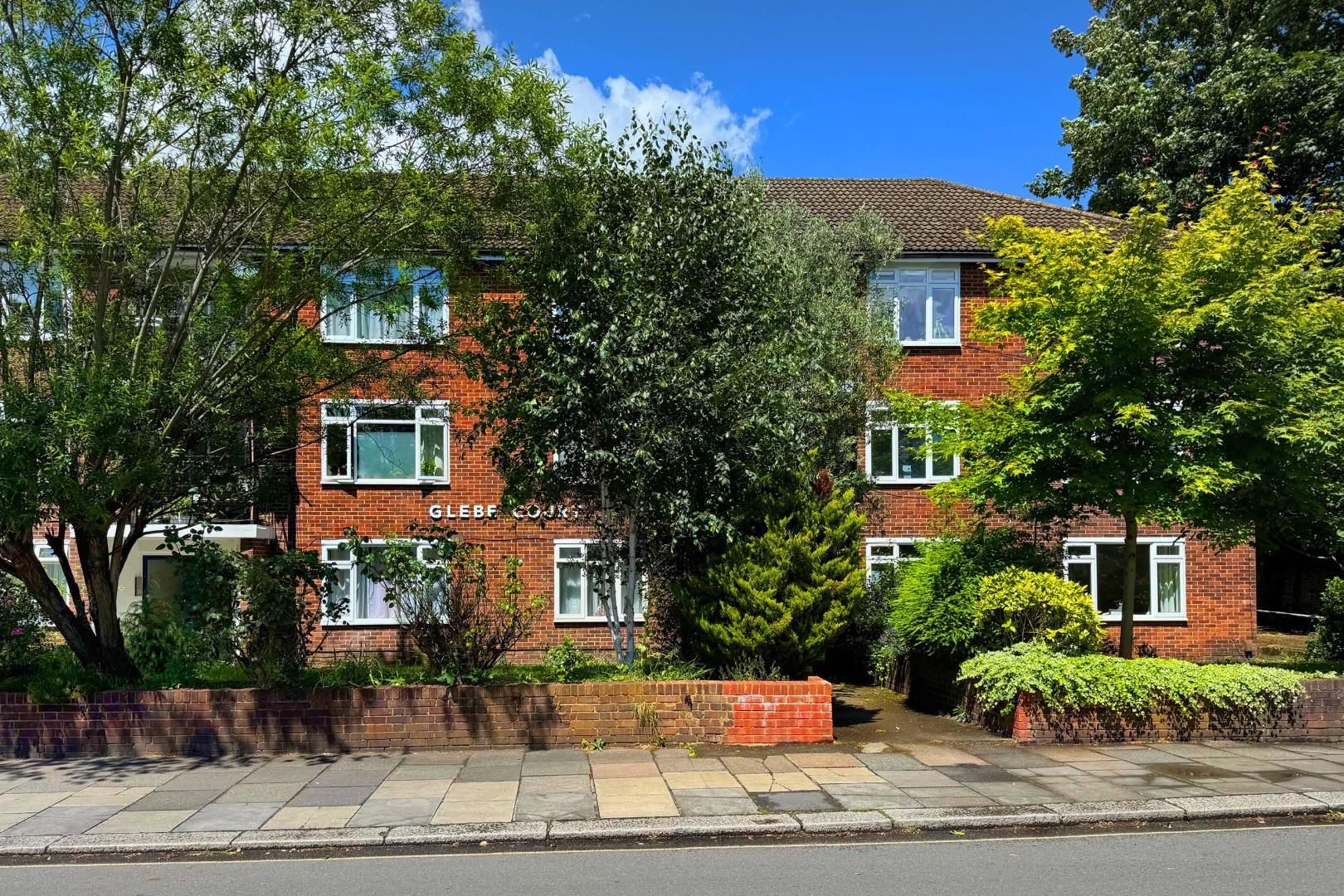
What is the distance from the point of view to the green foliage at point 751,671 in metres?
10.3

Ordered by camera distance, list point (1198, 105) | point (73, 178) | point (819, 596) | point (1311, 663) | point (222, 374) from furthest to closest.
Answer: point (1198, 105) → point (1311, 663) → point (819, 596) → point (222, 374) → point (73, 178)

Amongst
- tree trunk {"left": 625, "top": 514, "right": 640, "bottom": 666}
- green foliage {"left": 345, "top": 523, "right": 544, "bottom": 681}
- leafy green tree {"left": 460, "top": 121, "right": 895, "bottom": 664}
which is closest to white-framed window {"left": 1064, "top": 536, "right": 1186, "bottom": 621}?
leafy green tree {"left": 460, "top": 121, "right": 895, "bottom": 664}

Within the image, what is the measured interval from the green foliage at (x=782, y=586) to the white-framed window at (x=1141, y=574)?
31.8 ft

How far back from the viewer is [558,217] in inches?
397

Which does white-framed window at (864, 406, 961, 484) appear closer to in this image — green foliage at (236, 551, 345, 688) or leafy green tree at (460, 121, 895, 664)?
leafy green tree at (460, 121, 895, 664)

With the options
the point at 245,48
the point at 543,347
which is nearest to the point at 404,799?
the point at 543,347

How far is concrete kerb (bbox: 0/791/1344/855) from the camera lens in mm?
6598

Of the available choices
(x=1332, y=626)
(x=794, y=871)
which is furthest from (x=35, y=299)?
(x=1332, y=626)

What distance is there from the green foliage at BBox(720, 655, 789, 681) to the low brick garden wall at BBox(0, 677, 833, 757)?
1.61ft

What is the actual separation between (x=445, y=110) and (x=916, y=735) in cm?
790

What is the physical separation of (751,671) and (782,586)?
0.96 m

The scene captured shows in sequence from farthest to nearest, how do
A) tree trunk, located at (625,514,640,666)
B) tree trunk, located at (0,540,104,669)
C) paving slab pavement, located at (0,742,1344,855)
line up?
tree trunk, located at (625,514,640,666)
tree trunk, located at (0,540,104,669)
paving slab pavement, located at (0,742,1344,855)

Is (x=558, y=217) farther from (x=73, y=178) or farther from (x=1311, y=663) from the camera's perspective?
(x=1311, y=663)

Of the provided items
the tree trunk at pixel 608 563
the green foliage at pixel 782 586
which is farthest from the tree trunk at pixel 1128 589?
the tree trunk at pixel 608 563
